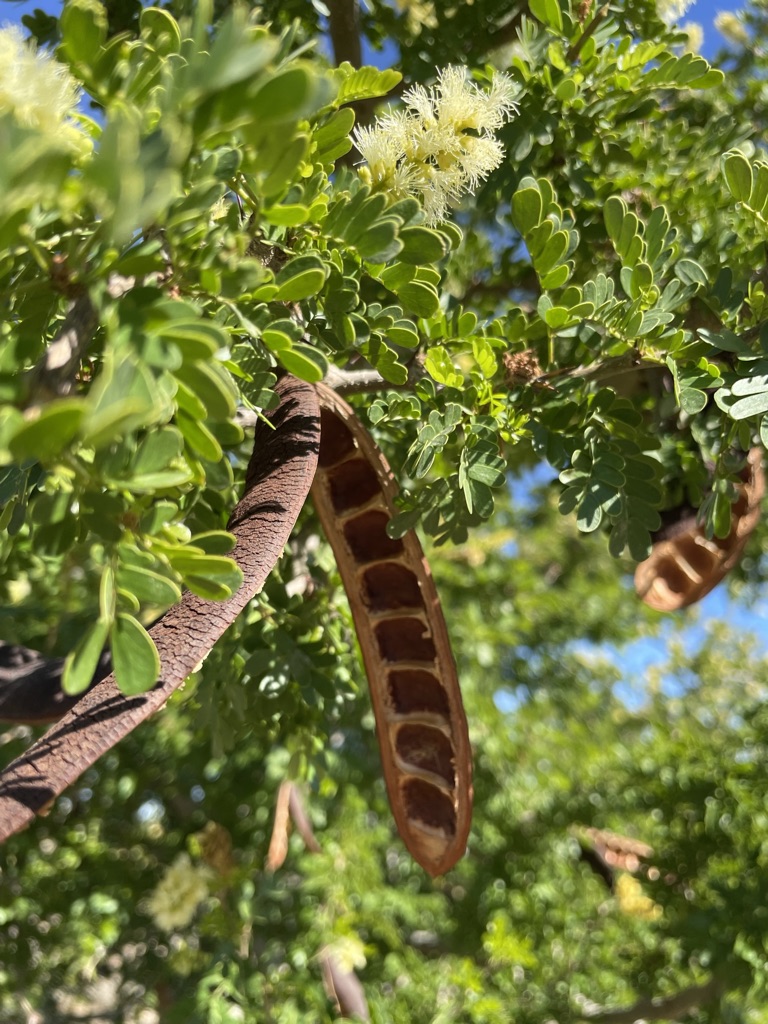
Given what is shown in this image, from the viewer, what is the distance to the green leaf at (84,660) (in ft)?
1.84

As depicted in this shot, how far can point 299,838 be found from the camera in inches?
126

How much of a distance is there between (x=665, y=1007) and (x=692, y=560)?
5.87 feet

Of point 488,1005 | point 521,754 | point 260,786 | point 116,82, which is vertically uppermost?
point 116,82

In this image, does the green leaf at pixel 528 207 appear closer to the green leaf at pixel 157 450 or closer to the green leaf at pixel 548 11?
the green leaf at pixel 548 11

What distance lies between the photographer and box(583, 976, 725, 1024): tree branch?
8.15 ft

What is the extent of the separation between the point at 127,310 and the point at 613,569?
534cm

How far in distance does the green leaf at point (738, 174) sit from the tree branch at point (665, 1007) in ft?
7.20

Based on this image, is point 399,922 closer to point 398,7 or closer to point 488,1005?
point 488,1005

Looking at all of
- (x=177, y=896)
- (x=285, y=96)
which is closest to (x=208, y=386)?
(x=285, y=96)

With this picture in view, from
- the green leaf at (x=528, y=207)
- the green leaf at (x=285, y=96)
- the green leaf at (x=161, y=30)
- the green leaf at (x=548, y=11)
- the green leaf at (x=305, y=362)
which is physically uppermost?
the green leaf at (x=548, y=11)

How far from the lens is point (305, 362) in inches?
28.3

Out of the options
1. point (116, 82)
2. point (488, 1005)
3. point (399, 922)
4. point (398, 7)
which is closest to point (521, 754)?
point (399, 922)

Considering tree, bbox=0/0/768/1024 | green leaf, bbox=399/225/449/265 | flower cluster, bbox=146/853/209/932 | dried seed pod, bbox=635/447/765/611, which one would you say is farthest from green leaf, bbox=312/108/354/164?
flower cluster, bbox=146/853/209/932

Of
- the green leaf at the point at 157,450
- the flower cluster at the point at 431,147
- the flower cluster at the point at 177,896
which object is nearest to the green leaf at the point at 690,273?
the flower cluster at the point at 431,147
